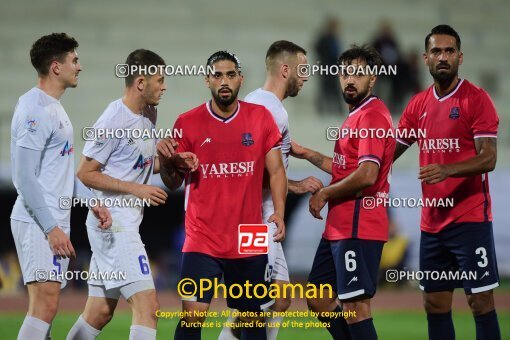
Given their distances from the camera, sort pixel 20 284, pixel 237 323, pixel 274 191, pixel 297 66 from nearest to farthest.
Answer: pixel 274 191, pixel 237 323, pixel 297 66, pixel 20 284

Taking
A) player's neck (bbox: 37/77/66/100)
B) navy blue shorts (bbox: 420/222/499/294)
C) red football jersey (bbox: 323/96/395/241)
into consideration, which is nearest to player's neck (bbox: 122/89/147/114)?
player's neck (bbox: 37/77/66/100)

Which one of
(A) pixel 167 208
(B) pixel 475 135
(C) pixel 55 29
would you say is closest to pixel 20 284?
(A) pixel 167 208

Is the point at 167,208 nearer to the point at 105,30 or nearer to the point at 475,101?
the point at 105,30

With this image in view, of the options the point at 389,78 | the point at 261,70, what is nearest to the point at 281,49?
the point at 389,78

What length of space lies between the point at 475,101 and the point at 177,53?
310 inches

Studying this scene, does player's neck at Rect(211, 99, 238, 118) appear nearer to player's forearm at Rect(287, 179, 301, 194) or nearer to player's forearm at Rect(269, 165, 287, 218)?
player's forearm at Rect(269, 165, 287, 218)

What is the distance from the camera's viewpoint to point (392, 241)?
34.8ft

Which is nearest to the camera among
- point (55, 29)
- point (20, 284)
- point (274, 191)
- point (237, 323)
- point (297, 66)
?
point (274, 191)

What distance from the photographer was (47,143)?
5.07m

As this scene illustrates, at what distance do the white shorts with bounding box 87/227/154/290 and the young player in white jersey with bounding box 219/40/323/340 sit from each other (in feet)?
2.74

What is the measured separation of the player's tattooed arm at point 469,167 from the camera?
196 inches

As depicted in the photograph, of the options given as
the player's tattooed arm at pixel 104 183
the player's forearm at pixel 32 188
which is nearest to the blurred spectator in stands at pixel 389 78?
the player's tattooed arm at pixel 104 183

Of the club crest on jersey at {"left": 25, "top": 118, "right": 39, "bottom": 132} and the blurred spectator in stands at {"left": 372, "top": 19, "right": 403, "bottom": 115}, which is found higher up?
the blurred spectator in stands at {"left": 372, "top": 19, "right": 403, "bottom": 115}

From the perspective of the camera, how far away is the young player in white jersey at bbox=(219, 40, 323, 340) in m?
5.57
